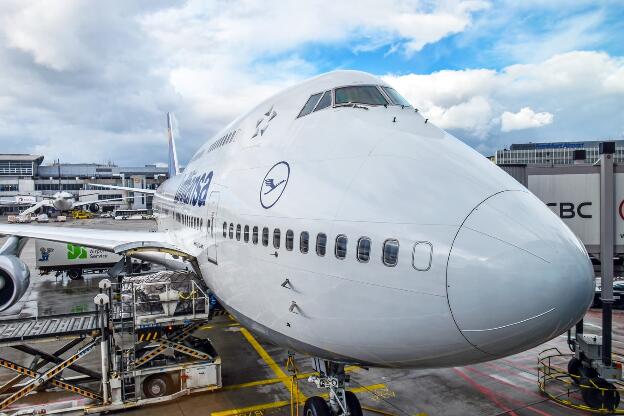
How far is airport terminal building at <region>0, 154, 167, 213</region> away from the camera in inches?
4218

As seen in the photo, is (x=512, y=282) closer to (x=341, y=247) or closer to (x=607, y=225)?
(x=341, y=247)

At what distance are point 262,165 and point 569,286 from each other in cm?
556

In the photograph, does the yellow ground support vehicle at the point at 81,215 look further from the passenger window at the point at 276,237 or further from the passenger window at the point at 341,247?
the passenger window at the point at 341,247

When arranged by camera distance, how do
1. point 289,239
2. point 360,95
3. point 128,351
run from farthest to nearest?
point 128,351 → point 360,95 → point 289,239

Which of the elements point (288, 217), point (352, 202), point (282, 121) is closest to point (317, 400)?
point (288, 217)

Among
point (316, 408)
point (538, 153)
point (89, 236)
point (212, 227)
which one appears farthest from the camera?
point (538, 153)

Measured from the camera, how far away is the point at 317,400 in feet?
25.0

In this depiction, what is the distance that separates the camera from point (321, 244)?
249 inches

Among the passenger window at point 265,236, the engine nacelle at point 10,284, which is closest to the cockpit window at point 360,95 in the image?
the passenger window at point 265,236

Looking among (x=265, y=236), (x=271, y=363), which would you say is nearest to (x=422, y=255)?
(x=265, y=236)

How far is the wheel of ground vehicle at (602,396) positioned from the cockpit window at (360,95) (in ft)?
34.0

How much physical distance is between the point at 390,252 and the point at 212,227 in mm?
5830

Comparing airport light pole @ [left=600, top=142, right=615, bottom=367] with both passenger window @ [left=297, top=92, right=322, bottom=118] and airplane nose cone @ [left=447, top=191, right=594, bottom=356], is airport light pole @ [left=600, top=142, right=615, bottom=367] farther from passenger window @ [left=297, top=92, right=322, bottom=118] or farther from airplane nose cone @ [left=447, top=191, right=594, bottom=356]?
passenger window @ [left=297, top=92, right=322, bottom=118]

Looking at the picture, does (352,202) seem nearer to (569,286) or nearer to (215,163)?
(569,286)
